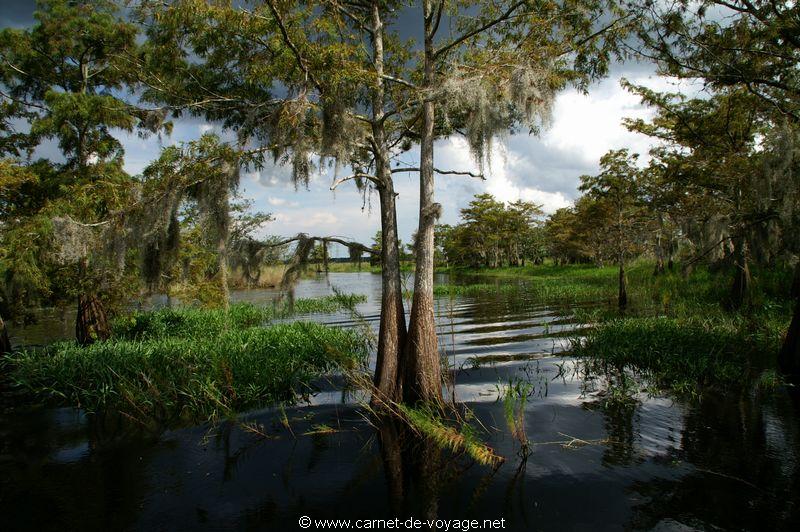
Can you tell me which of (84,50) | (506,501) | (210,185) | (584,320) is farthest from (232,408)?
(584,320)

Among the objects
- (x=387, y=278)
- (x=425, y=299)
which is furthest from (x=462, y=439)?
(x=387, y=278)

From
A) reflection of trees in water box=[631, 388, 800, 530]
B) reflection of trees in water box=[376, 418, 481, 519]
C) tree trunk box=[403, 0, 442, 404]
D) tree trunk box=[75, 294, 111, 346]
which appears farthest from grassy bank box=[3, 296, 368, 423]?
reflection of trees in water box=[631, 388, 800, 530]

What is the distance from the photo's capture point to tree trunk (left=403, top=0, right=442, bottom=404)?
8047mm

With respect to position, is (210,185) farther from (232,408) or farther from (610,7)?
(610,7)

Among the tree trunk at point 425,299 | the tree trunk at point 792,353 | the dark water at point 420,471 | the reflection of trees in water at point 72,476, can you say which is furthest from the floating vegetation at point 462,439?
the tree trunk at point 792,353

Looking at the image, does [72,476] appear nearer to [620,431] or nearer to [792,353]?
[620,431]

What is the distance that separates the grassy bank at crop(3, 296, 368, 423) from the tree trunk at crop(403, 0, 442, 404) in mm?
1482

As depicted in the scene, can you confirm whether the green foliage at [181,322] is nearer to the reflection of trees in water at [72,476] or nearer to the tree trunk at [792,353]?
the reflection of trees in water at [72,476]

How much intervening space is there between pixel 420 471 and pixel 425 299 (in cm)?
298

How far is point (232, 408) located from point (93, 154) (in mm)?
10469

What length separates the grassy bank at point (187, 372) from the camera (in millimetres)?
9070

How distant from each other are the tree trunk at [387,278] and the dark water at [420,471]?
3.08 ft

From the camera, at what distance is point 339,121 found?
7.62 meters

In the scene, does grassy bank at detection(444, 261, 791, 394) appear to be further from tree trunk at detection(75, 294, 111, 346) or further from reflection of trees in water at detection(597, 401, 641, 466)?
tree trunk at detection(75, 294, 111, 346)
